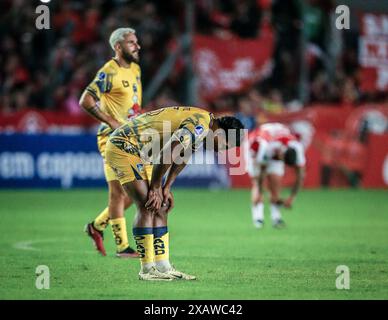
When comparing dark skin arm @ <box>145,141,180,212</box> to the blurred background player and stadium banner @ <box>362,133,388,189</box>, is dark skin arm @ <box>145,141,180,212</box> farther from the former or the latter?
stadium banner @ <box>362,133,388,189</box>

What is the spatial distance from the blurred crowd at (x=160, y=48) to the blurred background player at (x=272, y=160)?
24.6 ft

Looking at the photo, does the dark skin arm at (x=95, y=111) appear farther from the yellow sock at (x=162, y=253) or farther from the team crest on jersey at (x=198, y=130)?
the team crest on jersey at (x=198, y=130)

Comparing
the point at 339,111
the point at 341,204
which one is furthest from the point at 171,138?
the point at 339,111

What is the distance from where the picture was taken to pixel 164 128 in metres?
10.1

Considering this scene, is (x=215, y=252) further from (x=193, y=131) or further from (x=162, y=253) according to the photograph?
(x=193, y=131)

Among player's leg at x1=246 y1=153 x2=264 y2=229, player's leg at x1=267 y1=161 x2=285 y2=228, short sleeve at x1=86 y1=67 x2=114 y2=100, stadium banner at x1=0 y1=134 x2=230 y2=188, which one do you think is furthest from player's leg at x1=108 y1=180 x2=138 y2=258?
stadium banner at x1=0 y1=134 x2=230 y2=188

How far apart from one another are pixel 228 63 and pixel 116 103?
12.6 m

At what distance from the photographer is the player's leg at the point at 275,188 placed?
54.5 ft

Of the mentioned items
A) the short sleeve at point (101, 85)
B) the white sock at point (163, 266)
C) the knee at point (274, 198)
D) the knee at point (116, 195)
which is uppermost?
the short sleeve at point (101, 85)

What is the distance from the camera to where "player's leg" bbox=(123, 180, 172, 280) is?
9.99 metres

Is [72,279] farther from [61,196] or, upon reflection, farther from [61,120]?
[61,120]

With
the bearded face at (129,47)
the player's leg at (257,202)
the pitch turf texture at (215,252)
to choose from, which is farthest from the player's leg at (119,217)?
the player's leg at (257,202)

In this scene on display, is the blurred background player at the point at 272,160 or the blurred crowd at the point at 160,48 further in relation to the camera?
the blurred crowd at the point at 160,48

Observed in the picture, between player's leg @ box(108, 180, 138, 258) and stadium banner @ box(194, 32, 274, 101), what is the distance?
12820 millimetres
